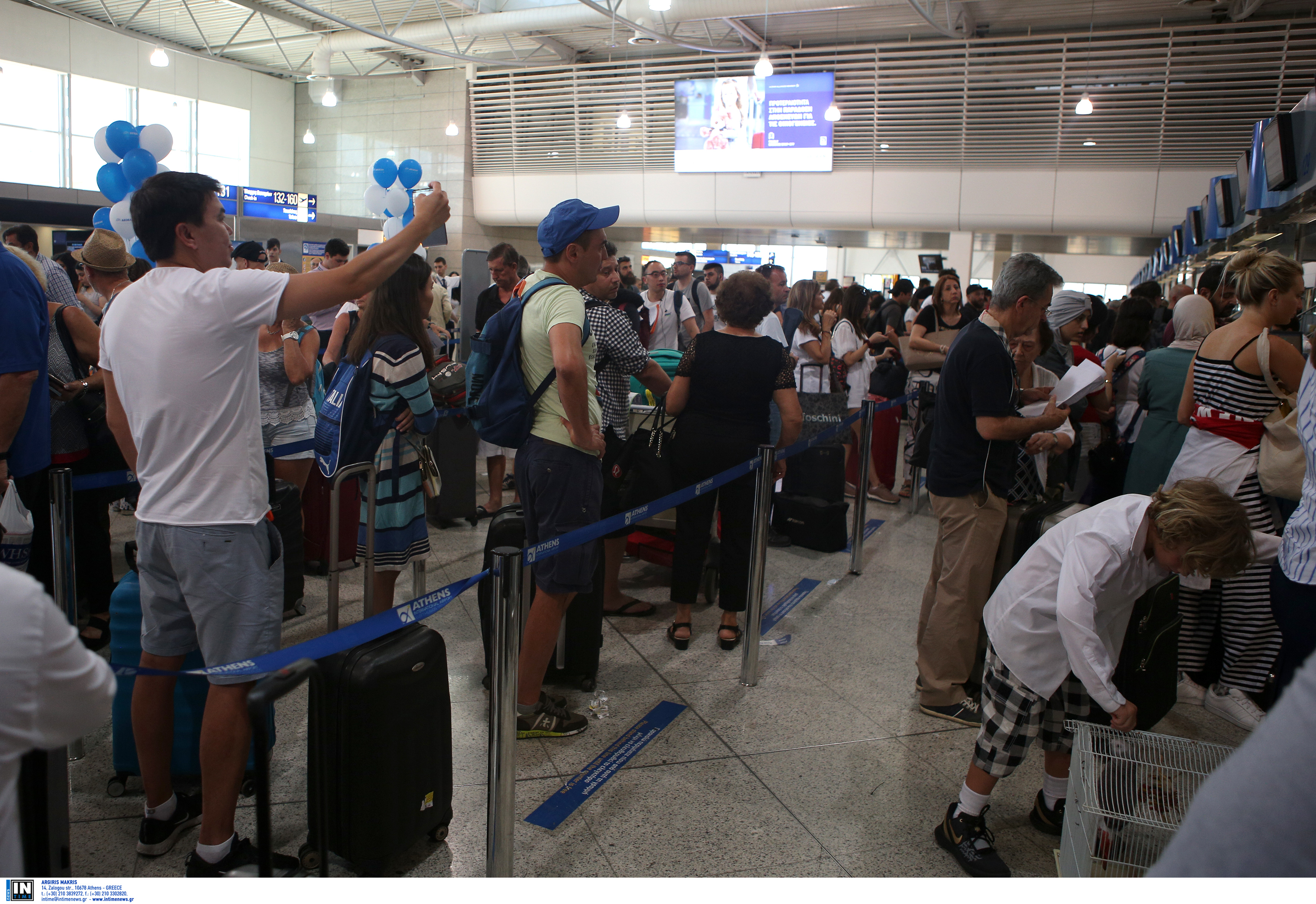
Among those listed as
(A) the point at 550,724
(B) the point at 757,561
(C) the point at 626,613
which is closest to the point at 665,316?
(C) the point at 626,613

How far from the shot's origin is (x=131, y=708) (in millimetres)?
2500

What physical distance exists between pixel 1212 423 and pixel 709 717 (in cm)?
231

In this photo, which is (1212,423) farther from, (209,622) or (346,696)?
(209,622)

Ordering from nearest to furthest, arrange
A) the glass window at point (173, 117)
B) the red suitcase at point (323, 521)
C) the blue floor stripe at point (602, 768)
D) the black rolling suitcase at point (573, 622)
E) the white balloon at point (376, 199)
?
1. the blue floor stripe at point (602, 768)
2. the black rolling suitcase at point (573, 622)
3. the red suitcase at point (323, 521)
4. the white balloon at point (376, 199)
5. the glass window at point (173, 117)

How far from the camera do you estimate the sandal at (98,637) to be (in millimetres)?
3512

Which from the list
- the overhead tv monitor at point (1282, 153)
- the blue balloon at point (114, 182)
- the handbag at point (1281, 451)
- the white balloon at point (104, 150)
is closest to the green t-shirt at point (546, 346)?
the handbag at point (1281, 451)

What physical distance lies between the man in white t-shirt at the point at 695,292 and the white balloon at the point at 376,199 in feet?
17.1

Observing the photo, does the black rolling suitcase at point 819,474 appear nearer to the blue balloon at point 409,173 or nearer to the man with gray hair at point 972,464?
the man with gray hair at point 972,464

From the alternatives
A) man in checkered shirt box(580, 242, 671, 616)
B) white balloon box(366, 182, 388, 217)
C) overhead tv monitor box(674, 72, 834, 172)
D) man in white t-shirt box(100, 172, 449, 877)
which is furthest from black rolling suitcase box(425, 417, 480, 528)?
overhead tv monitor box(674, 72, 834, 172)

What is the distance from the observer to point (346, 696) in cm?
220

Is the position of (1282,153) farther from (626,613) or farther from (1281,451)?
(626,613)

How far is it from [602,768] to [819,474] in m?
3.18

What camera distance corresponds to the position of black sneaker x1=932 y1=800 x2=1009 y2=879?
96.0 inches

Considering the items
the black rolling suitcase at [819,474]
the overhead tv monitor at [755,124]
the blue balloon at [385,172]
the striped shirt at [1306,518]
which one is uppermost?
the overhead tv monitor at [755,124]
